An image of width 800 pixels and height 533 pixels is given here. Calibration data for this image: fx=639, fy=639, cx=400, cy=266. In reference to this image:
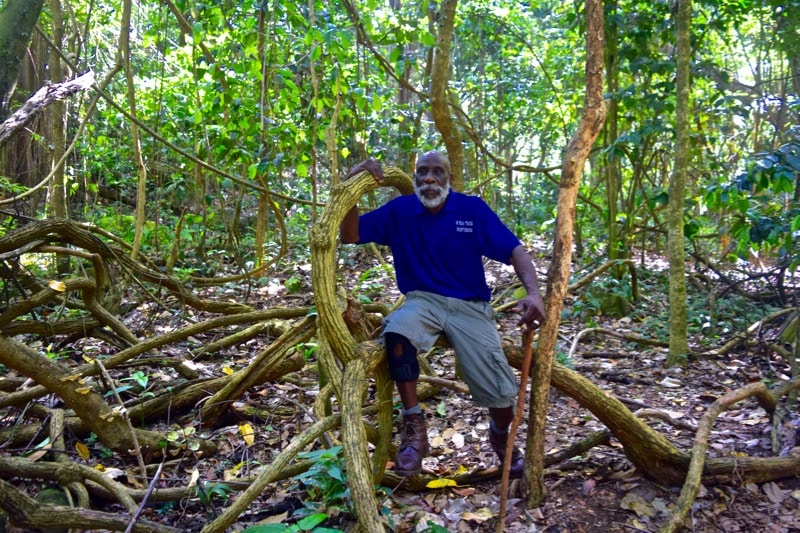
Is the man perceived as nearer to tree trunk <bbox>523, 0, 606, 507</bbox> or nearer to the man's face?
the man's face

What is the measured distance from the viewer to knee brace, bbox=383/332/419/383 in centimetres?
324

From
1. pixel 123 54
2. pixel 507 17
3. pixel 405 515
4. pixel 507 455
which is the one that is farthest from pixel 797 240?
pixel 123 54

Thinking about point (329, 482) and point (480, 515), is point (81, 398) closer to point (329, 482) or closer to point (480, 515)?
point (329, 482)

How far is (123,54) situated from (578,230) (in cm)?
636

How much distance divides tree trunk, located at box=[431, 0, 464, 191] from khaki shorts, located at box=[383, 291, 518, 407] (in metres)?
2.33

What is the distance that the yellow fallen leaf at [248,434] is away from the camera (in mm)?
4320

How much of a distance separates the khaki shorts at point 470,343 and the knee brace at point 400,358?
0.05 m

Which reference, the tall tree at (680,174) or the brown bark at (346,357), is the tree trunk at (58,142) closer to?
the brown bark at (346,357)

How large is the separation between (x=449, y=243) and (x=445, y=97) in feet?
8.22

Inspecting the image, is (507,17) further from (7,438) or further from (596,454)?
(7,438)

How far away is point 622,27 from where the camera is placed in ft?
21.4

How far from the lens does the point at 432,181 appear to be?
3.56 m

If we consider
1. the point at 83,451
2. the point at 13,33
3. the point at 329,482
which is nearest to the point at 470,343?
the point at 329,482

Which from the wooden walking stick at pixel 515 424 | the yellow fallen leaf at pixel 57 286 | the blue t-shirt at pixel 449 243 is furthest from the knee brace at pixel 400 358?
the yellow fallen leaf at pixel 57 286
